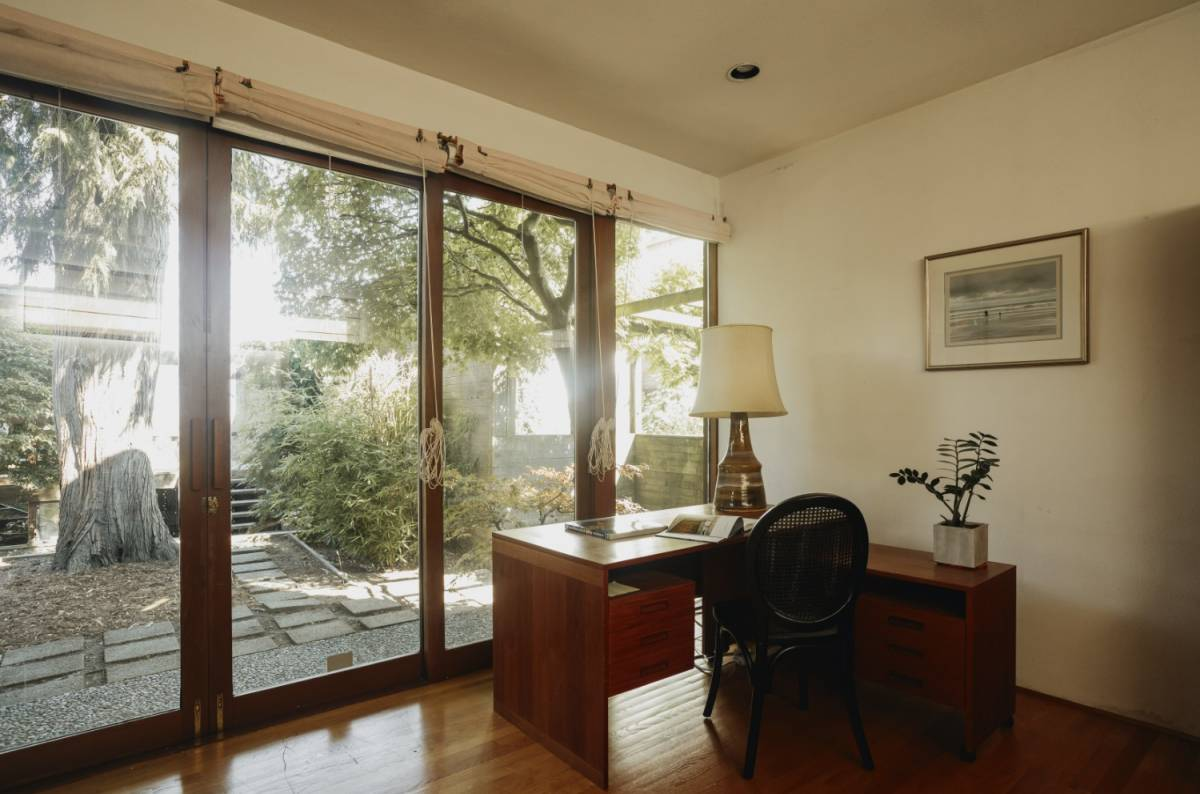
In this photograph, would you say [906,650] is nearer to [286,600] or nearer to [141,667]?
[286,600]

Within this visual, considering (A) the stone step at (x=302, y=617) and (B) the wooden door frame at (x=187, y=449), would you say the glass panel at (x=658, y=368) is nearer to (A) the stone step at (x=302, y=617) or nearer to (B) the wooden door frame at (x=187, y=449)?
(A) the stone step at (x=302, y=617)

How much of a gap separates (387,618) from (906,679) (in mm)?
1969

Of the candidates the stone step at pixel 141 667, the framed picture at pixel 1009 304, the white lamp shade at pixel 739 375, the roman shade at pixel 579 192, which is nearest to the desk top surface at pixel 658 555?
the white lamp shade at pixel 739 375

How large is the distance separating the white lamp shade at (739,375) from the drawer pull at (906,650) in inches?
39.4

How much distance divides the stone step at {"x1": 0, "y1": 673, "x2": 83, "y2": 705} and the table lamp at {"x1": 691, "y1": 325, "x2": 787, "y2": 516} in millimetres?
2352

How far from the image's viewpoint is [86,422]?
2.12m

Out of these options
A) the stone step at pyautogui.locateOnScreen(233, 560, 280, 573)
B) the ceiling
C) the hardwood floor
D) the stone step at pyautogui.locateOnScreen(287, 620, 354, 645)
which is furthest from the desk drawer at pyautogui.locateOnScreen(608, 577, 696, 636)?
the ceiling

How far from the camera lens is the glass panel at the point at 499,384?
2.91 meters

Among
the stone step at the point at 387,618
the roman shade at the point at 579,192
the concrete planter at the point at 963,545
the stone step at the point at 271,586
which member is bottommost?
the stone step at the point at 387,618

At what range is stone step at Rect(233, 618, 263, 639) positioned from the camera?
235 cm

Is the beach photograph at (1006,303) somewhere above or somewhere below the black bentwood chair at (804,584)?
above

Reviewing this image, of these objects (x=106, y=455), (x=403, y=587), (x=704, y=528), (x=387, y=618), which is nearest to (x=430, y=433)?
(x=403, y=587)

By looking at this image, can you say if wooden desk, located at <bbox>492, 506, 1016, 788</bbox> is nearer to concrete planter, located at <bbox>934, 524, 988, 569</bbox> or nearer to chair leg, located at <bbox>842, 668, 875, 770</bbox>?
concrete planter, located at <bbox>934, 524, 988, 569</bbox>

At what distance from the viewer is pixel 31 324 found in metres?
2.02
